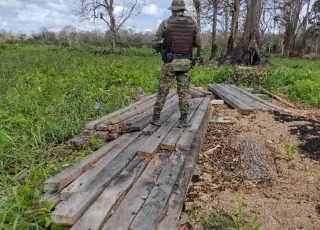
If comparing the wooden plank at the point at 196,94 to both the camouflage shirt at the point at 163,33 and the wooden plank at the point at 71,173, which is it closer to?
the camouflage shirt at the point at 163,33

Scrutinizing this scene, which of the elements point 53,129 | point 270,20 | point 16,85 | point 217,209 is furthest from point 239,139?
point 270,20

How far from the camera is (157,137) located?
191 inches

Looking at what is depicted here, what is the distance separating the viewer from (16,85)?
9.16m

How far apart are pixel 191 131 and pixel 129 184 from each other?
2078 millimetres

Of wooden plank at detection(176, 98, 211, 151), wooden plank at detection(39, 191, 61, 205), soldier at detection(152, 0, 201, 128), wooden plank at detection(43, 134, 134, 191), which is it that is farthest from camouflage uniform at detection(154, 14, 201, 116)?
wooden plank at detection(39, 191, 61, 205)

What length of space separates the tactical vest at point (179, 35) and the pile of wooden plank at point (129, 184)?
1.33 m

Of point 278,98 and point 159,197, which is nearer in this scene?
point 159,197

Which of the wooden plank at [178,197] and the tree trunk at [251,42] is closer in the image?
the wooden plank at [178,197]

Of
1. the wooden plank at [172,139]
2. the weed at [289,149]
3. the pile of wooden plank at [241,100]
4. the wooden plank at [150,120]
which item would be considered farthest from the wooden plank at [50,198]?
the pile of wooden plank at [241,100]

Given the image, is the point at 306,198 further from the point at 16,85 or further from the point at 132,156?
the point at 16,85

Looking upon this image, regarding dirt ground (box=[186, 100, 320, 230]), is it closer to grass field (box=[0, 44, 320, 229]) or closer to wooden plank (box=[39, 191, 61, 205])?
wooden plank (box=[39, 191, 61, 205])

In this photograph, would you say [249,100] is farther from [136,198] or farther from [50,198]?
[50,198]

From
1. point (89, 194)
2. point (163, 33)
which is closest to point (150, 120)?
point (163, 33)

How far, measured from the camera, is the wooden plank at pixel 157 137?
4269mm
